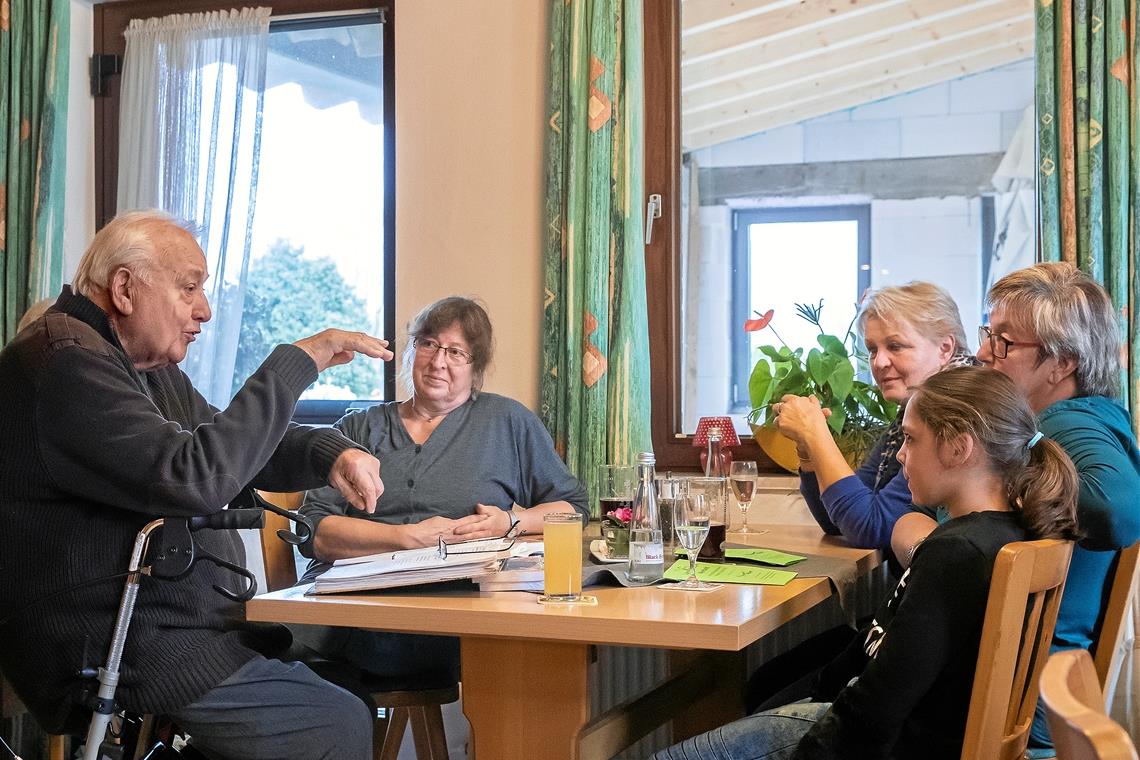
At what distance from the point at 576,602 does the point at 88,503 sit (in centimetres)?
72

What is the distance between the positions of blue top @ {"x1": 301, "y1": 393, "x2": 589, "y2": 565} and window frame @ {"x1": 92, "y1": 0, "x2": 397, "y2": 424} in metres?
0.87

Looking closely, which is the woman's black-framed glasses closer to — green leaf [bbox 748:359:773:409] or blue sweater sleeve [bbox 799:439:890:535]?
blue sweater sleeve [bbox 799:439:890:535]

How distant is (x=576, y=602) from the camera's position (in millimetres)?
1802

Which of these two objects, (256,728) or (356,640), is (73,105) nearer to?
(356,640)

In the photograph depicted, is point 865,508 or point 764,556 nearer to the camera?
point 764,556

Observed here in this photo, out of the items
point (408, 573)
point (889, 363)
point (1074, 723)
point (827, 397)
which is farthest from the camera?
point (827, 397)

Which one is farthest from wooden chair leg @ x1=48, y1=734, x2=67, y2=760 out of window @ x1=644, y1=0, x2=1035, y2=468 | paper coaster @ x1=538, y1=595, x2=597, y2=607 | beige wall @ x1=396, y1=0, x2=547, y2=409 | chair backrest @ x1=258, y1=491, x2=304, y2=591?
window @ x1=644, y1=0, x2=1035, y2=468

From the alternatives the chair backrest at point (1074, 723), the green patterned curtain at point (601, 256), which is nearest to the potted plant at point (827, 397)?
the green patterned curtain at point (601, 256)

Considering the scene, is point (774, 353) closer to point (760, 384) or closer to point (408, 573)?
point (760, 384)

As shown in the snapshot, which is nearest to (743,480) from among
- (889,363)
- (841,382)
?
(889,363)

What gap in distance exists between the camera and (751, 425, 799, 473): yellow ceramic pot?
307cm

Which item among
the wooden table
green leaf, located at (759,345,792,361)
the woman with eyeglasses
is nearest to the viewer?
the wooden table

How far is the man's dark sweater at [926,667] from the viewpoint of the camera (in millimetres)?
1584

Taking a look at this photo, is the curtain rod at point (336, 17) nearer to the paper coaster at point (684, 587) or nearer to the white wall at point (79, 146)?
the white wall at point (79, 146)
